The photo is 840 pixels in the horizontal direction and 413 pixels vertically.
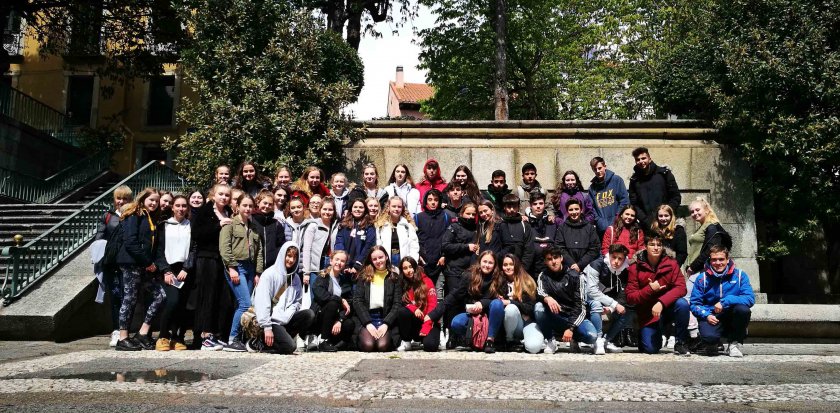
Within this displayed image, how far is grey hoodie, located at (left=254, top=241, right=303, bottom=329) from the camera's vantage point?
7266mm

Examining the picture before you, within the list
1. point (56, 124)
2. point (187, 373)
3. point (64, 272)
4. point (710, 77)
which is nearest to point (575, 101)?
point (710, 77)

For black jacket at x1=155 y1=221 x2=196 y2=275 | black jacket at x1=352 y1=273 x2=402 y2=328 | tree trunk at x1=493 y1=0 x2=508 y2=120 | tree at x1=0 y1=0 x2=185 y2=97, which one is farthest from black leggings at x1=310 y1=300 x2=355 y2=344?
tree at x1=0 y1=0 x2=185 y2=97

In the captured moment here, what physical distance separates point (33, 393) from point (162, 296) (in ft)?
11.0

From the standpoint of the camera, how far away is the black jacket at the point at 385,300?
24.7 ft

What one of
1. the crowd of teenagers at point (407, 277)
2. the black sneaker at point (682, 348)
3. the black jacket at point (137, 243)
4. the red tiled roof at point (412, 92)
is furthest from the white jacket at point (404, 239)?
the red tiled roof at point (412, 92)

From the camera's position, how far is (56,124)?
22.8 m

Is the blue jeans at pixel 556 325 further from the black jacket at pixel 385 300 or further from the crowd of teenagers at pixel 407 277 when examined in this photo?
the black jacket at pixel 385 300

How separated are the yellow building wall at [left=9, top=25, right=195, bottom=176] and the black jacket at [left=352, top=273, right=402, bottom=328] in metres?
22.1

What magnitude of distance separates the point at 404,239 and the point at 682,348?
3343 millimetres

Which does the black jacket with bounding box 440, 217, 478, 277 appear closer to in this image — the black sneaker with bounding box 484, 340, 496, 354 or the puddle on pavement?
the black sneaker with bounding box 484, 340, 496, 354

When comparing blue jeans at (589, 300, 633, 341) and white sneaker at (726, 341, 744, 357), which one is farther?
blue jeans at (589, 300, 633, 341)

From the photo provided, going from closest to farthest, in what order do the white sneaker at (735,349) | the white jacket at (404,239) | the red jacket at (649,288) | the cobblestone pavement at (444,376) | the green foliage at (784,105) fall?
1. the cobblestone pavement at (444,376)
2. the white sneaker at (735,349)
3. the red jacket at (649,288)
4. the white jacket at (404,239)
5. the green foliage at (784,105)

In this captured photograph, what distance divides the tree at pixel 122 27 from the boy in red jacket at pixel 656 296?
1656 centimetres

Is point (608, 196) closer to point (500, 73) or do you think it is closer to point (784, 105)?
point (784, 105)
